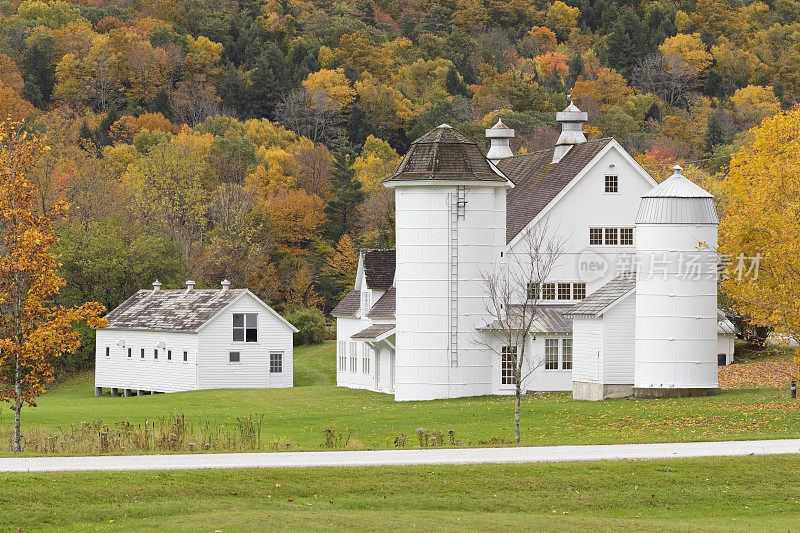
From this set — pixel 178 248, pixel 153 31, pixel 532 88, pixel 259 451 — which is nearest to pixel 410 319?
pixel 259 451

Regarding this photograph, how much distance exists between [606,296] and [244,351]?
860 inches

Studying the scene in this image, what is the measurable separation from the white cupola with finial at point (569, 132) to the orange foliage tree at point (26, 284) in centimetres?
2751

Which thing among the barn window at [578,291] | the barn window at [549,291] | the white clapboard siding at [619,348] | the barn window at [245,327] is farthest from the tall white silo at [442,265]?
the barn window at [245,327]

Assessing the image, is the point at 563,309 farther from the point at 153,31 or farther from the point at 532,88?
the point at 153,31

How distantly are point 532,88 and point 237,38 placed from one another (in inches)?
1767

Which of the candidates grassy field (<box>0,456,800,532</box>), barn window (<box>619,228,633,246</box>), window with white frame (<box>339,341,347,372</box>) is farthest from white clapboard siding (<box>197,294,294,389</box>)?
grassy field (<box>0,456,800,532</box>)

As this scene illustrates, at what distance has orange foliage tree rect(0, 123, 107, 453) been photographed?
27938 millimetres

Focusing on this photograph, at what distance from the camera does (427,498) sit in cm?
2128

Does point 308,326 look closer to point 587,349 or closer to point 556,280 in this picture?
point 556,280

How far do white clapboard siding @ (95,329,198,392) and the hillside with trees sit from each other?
7894 mm

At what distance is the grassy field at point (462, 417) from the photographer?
1217 inches

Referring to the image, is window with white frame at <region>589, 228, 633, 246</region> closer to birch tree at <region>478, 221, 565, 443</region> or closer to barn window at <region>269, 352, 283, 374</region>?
birch tree at <region>478, 221, 565, 443</region>

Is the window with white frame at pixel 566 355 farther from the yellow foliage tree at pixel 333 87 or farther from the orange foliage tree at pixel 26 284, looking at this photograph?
the yellow foliage tree at pixel 333 87

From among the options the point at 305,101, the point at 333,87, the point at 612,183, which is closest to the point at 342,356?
the point at 612,183
